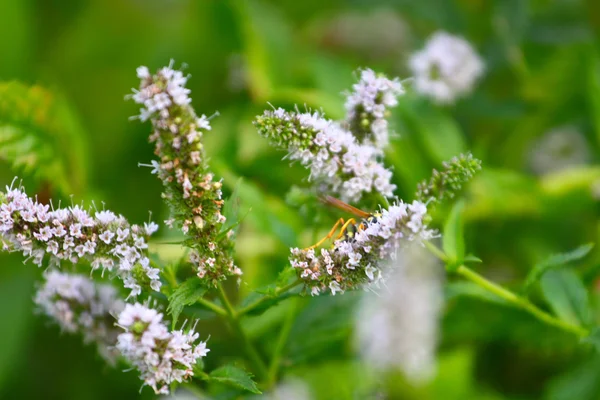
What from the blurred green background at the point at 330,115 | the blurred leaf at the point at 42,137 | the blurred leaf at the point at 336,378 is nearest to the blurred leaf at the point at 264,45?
the blurred green background at the point at 330,115

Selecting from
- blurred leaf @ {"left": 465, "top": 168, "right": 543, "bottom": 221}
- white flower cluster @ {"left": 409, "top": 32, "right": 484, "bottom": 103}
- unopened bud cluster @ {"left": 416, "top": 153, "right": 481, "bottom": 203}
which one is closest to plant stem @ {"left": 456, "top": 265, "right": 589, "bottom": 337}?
unopened bud cluster @ {"left": 416, "top": 153, "right": 481, "bottom": 203}

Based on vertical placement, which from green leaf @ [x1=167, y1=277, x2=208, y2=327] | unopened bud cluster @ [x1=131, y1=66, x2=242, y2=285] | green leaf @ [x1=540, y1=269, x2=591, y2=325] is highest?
green leaf @ [x1=540, y1=269, x2=591, y2=325]

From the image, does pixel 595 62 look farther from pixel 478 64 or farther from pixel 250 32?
pixel 250 32

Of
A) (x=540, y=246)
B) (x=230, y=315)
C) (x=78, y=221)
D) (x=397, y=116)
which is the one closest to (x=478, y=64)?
(x=397, y=116)

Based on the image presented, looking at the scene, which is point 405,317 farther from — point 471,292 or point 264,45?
point 264,45

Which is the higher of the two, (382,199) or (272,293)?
(382,199)

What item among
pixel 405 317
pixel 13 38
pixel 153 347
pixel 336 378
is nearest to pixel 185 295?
pixel 153 347

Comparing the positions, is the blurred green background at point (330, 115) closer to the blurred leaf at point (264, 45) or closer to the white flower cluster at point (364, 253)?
the blurred leaf at point (264, 45)

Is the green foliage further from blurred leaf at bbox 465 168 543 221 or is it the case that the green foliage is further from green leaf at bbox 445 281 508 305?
blurred leaf at bbox 465 168 543 221
